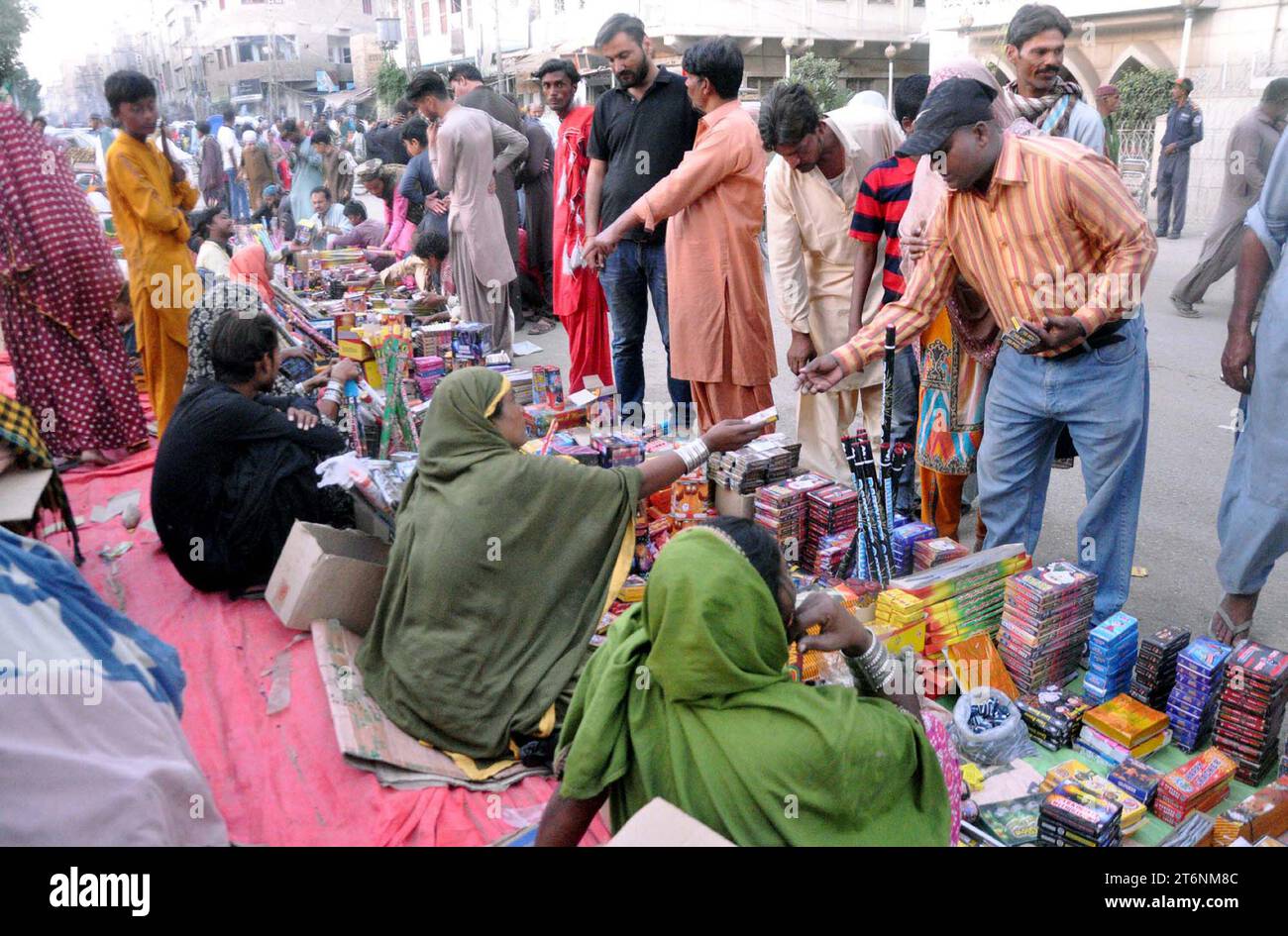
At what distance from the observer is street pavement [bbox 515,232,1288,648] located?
11.4 feet

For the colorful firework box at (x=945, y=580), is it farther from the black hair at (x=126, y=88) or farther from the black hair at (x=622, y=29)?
the black hair at (x=126, y=88)

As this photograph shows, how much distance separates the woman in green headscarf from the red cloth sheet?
0.19m

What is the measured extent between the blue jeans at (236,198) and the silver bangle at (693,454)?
14.4 metres

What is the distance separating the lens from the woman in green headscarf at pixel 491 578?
9.16ft

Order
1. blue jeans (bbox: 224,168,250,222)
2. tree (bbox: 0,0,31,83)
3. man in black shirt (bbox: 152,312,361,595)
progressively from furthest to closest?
tree (bbox: 0,0,31,83) → blue jeans (bbox: 224,168,250,222) → man in black shirt (bbox: 152,312,361,595)

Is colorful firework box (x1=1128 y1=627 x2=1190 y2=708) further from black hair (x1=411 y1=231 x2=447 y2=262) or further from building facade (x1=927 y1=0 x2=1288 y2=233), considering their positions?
building facade (x1=927 y1=0 x2=1288 y2=233)

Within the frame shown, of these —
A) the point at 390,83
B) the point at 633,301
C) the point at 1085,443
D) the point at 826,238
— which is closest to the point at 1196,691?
the point at 1085,443

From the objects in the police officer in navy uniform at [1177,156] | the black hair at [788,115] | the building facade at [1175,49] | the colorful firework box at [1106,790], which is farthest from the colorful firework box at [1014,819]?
the building facade at [1175,49]

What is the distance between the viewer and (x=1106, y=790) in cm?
233

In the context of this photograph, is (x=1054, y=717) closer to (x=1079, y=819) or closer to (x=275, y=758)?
(x=1079, y=819)

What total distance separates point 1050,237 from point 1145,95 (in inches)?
576

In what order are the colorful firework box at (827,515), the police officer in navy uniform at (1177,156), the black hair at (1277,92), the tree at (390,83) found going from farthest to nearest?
1. the tree at (390,83)
2. the police officer in navy uniform at (1177,156)
3. the black hair at (1277,92)
4. the colorful firework box at (827,515)

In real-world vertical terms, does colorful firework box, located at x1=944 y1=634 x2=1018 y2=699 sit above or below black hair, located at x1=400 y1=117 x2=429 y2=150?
below

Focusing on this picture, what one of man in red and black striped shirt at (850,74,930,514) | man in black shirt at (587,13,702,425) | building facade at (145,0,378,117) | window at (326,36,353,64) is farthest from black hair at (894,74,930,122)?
window at (326,36,353,64)
